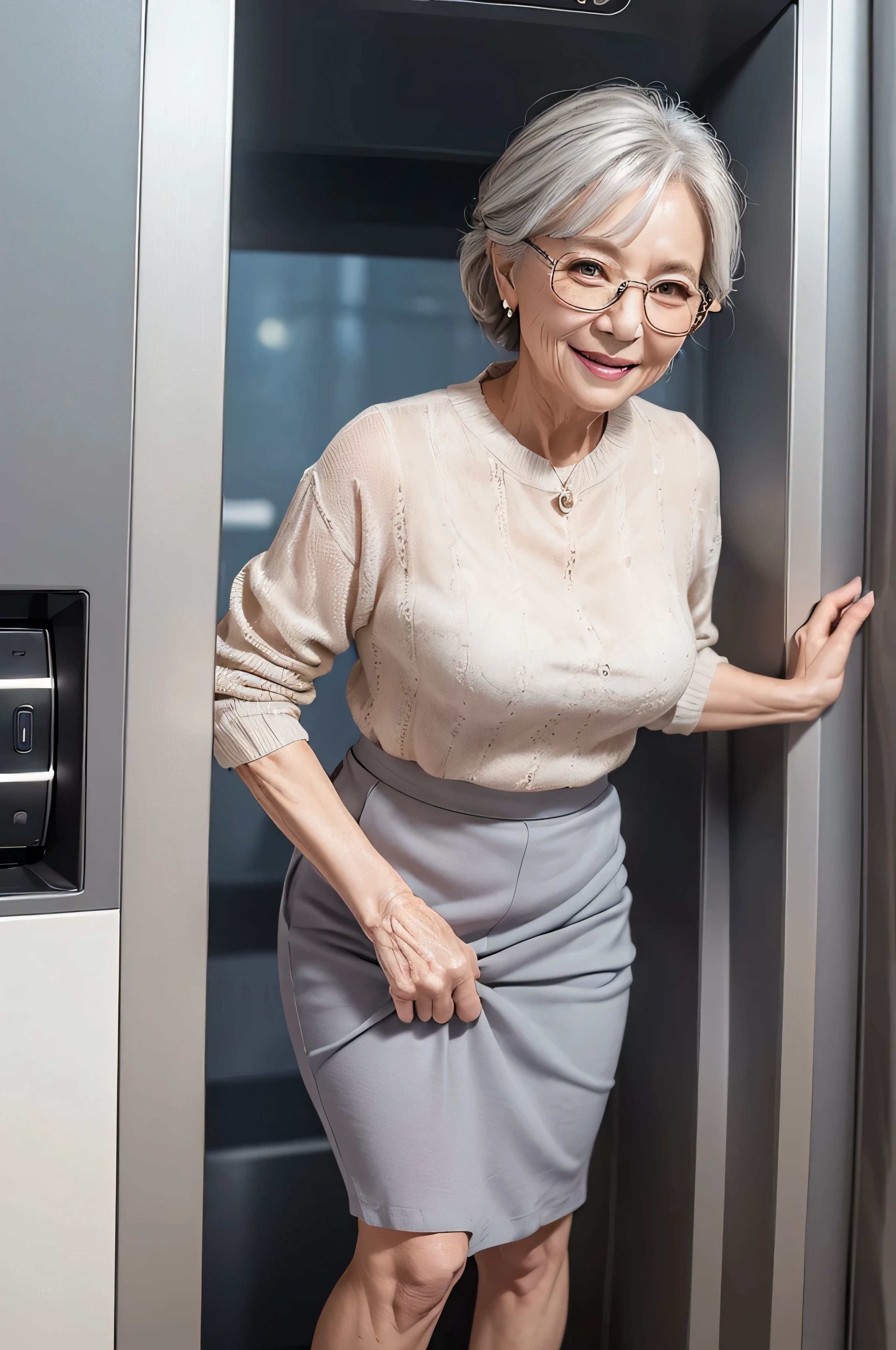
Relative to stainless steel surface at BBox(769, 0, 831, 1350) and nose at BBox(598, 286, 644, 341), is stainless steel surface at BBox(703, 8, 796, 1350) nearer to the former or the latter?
stainless steel surface at BBox(769, 0, 831, 1350)

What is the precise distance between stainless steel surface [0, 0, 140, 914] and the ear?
1.21ft

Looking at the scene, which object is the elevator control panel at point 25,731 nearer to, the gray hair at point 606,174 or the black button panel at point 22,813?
the black button panel at point 22,813

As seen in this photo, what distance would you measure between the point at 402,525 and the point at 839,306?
1.83ft

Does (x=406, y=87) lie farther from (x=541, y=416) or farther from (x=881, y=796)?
(x=881, y=796)

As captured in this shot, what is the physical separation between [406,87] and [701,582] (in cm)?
69

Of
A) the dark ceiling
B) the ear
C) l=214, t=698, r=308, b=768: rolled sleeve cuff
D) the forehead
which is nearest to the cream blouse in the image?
l=214, t=698, r=308, b=768: rolled sleeve cuff

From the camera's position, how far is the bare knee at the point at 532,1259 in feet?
4.17

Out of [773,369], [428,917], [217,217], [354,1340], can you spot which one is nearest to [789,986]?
[428,917]

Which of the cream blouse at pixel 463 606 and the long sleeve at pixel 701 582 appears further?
the long sleeve at pixel 701 582

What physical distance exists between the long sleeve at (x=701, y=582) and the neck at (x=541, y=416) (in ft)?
0.52

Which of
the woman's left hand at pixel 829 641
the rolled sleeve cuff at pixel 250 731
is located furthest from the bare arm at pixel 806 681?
the rolled sleeve cuff at pixel 250 731

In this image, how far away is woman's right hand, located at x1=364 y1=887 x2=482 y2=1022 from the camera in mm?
1050

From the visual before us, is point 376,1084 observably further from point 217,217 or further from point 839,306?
point 839,306

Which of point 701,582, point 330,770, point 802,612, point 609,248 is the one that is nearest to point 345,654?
point 330,770
